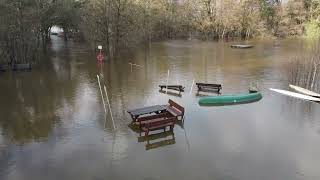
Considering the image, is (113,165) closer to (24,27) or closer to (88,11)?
(24,27)

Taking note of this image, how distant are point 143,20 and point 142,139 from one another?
41.8 meters

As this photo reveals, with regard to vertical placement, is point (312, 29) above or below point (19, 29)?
above

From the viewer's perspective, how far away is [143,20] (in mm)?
58906

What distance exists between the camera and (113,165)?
1627cm

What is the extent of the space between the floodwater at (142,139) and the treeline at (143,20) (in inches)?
210

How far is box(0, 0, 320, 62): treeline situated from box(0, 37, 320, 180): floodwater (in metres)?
5.33

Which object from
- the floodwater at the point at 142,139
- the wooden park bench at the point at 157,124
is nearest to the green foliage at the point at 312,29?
the floodwater at the point at 142,139

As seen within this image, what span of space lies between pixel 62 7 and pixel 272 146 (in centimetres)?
4349

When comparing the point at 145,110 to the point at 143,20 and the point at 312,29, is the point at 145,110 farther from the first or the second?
the point at 312,29

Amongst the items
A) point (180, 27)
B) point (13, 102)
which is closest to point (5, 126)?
point (13, 102)

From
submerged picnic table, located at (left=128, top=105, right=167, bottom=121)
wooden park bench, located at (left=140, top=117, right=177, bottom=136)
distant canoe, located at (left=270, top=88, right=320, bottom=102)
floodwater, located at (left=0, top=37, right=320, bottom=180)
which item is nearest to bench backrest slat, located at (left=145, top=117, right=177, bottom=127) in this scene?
wooden park bench, located at (left=140, top=117, right=177, bottom=136)

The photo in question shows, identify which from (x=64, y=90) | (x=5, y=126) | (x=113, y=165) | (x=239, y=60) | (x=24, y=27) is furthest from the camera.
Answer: (x=239, y=60)

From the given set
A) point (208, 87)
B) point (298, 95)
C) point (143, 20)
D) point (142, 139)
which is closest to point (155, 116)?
point (142, 139)

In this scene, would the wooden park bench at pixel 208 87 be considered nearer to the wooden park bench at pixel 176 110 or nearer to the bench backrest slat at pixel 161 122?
the wooden park bench at pixel 176 110
